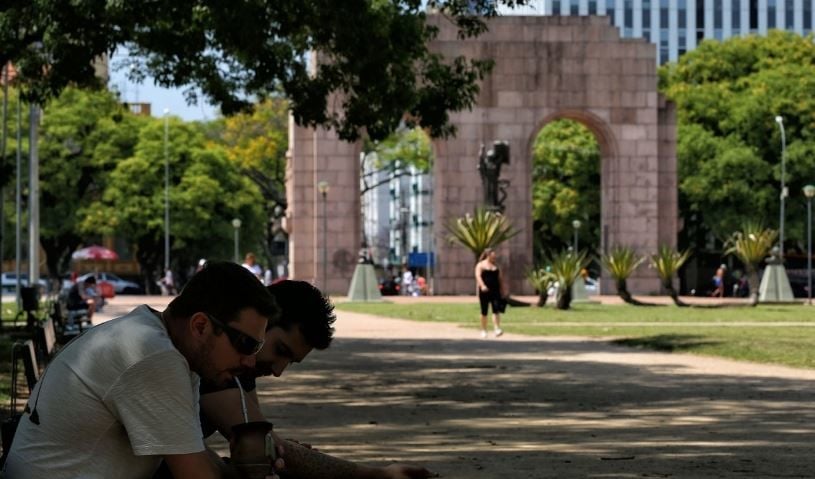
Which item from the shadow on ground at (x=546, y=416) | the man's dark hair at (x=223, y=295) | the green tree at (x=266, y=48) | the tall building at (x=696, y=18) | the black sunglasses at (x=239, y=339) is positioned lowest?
the shadow on ground at (x=546, y=416)

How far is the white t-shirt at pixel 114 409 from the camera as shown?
5008 mm

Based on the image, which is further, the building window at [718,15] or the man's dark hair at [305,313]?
the building window at [718,15]

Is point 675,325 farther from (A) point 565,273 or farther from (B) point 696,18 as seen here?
(B) point 696,18

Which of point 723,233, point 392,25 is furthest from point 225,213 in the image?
point 392,25

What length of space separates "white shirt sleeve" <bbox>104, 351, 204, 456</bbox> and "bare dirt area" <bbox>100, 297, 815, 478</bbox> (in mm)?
5915

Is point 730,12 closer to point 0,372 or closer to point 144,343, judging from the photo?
point 0,372

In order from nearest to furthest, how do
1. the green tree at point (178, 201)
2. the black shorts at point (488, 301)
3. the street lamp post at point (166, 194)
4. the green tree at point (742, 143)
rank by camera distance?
the black shorts at point (488, 301) < the green tree at point (742, 143) < the street lamp post at point (166, 194) < the green tree at point (178, 201)

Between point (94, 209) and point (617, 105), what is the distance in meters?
27.2

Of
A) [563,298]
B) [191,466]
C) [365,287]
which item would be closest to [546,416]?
[191,466]

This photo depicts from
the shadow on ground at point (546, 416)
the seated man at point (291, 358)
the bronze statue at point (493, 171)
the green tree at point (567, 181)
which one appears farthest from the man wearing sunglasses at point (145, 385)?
the green tree at point (567, 181)

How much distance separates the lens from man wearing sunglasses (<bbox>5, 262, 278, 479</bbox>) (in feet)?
16.4

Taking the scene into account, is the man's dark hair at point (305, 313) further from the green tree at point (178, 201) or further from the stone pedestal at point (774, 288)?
the green tree at point (178, 201)

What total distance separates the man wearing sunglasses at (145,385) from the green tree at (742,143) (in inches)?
3066

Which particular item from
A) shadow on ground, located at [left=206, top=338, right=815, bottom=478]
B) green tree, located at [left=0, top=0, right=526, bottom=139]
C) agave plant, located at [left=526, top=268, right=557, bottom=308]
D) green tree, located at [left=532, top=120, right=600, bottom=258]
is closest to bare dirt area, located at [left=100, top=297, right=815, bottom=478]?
shadow on ground, located at [left=206, top=338, right=815, bottom=478]
